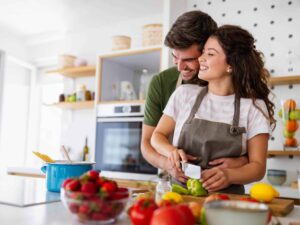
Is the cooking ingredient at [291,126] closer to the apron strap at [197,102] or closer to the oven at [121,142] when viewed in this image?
the oven at [121,142]

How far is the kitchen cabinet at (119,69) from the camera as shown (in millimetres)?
3356

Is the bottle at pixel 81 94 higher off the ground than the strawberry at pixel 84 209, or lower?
higher

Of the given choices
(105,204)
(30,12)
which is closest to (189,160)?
(105,204)

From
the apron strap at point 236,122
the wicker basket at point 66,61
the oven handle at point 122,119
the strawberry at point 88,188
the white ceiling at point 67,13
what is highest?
the white ceiling at point 67,13

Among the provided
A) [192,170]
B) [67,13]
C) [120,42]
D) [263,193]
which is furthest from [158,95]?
[67,13]

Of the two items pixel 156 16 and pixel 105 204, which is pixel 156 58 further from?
pixel 105 204

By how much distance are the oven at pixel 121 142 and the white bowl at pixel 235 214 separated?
7.45 ft

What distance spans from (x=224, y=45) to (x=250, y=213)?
0.90m

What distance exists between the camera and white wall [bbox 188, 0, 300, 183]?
2.70 metres

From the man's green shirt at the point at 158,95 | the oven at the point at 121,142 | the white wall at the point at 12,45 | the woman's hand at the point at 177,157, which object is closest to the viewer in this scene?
the woman's hand at the point at 177,157

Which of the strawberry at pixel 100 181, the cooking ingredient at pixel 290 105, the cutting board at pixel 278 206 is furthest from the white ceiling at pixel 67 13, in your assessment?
the strawberry at pixel 100 181

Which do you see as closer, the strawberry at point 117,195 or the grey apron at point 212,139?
the strawberry at point 117,195

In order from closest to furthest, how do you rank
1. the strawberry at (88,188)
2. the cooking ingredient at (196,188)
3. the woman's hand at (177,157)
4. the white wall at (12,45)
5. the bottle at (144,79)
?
the strawberry at (88,188), the cooking ingredient at (196,188), the woman's hand at (177,157), the bottle at (144,79), the white wall at (12,45)

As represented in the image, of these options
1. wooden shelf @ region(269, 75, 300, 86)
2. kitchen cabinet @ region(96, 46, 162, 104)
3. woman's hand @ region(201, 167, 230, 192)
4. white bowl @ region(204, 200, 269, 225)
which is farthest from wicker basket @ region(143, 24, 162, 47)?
white bowl @ region(204, 200, 269, 225)
